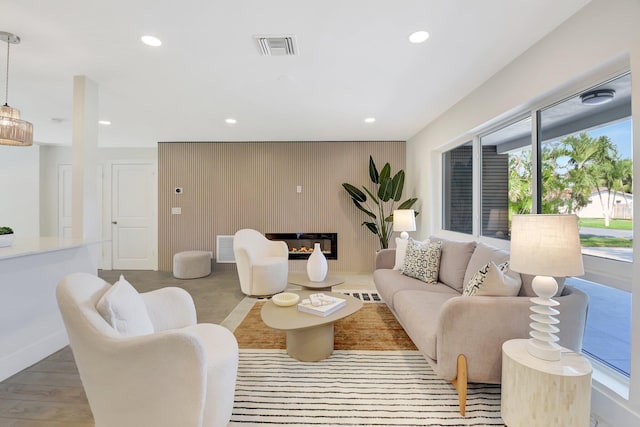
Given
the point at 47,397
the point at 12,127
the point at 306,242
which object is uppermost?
the point at 12,127

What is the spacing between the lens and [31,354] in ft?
6.89

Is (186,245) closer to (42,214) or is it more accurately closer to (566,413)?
(42,214)

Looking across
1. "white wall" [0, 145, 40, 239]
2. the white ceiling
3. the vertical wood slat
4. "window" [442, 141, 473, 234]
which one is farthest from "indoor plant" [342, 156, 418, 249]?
"white wall" [0, 145, 40, 239]

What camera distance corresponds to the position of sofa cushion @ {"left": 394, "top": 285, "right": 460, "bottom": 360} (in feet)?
5.62

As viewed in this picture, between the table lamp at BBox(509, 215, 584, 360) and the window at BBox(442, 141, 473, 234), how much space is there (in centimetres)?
201

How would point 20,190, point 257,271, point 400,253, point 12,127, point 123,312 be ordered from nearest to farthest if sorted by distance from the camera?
point 123,312 → point 12,127 → point 400,253 → point 257,271 → point 20,190

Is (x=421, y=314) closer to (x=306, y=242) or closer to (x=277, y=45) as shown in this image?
(x=277, y=45)

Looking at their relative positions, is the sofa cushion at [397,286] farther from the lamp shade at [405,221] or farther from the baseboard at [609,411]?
the baseboard at [609,411]

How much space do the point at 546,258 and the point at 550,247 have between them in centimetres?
6

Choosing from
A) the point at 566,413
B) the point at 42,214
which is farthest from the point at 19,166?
the point at 566,413

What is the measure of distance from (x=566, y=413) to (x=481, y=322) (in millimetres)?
477

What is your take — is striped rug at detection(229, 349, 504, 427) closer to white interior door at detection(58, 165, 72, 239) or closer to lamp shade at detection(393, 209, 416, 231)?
lamp shade at detection(393, 209, 416, 231)

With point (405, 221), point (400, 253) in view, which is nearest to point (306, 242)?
point (405, 221)

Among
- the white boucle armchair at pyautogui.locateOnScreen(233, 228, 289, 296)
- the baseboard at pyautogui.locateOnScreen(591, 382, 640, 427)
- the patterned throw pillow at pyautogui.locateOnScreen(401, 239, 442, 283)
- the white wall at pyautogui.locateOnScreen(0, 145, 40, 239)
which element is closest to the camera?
the baseboard at pyautogui.locateOnScreen(591, 382, 640, 427)
